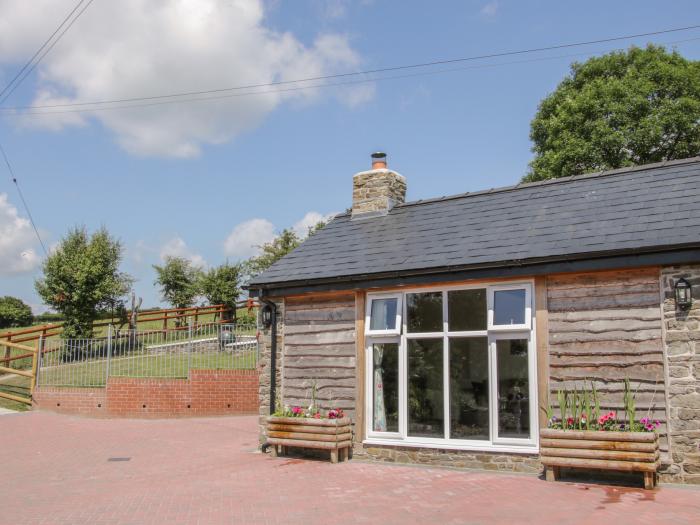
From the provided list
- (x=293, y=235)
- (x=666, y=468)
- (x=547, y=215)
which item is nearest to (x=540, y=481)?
(x=666, y=468)

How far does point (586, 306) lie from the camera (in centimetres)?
835

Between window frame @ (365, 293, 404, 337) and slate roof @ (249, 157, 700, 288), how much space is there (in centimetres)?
46

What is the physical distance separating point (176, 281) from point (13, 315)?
17528 millimetres

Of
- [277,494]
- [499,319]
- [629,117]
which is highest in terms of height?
[629,117]

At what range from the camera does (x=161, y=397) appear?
1576 cm

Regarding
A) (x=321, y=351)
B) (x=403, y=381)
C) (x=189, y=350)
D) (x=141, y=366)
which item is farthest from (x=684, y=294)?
(x=141, y=366)

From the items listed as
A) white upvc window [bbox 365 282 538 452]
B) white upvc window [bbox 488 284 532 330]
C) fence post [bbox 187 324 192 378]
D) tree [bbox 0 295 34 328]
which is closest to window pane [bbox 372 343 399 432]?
white upvc window [bbox 365 282 538 452]

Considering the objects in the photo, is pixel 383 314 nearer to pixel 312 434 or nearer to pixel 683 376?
pixel 312 434

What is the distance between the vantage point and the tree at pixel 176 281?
97.2ft

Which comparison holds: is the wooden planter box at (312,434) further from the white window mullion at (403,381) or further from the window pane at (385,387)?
the white window mullion at (403,381)

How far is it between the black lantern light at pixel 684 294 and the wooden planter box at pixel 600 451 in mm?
1609

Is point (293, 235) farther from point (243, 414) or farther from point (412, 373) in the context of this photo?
point (412, 373)

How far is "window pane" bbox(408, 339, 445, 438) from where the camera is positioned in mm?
9281

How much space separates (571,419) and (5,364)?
17824 mm
